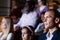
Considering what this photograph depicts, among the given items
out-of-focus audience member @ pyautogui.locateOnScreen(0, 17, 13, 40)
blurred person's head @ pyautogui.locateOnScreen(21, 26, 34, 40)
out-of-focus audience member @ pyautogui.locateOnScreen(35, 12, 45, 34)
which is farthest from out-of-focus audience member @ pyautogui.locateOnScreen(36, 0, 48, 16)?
out-of-focus audience member @ pyautogui.locateOnScreen(0, 17, 13, 40)

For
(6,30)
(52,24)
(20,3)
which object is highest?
(20,3)

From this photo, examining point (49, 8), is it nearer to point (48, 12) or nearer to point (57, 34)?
point (48, 12)

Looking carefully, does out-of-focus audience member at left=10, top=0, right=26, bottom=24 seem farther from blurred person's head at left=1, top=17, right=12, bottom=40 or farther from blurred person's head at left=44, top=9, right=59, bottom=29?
blurred person's head at left=44, top=9, right=59, bottom=29

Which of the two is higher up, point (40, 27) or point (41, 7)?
point (41, 7)

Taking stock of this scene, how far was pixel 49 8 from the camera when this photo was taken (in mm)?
1261

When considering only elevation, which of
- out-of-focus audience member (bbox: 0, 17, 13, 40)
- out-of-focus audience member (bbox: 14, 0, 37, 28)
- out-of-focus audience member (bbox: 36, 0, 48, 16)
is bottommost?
out-of-focus audience member (bbox: 0, 17, 13, 40)

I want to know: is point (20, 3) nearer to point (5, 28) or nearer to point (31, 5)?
point (31, 5)

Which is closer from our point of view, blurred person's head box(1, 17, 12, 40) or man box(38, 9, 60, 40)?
man box(38, 9, 60, 40)

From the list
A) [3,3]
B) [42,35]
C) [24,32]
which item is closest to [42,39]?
[42,35]

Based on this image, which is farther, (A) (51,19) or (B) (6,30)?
(B) (6,30)

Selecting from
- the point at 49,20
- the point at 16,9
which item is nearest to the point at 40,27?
the point at 49,20

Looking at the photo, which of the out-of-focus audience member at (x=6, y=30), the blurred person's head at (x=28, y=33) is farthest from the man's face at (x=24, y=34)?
the out-of-focus audience member at (x=6, y=30)

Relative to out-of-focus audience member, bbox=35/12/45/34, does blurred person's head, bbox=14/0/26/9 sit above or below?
above

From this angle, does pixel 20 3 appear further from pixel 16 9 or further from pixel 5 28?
pixel 5 28
